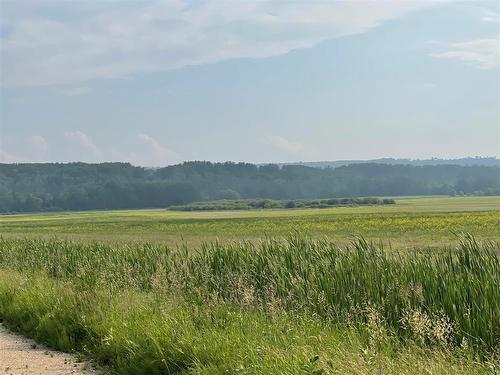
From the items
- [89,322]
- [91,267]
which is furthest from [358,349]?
[91,267]

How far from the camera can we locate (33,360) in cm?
959

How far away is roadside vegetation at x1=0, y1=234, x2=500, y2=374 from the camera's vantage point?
721cm

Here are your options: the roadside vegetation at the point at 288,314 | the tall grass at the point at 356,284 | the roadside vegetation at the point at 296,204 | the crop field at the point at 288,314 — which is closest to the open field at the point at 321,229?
the tall grass at the point at 356,284

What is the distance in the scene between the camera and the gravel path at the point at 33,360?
8.89 metres

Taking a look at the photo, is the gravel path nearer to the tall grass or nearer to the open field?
the tall grass

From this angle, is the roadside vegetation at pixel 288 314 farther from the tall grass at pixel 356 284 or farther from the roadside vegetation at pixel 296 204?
the roadside vegetation at pixel 296 204

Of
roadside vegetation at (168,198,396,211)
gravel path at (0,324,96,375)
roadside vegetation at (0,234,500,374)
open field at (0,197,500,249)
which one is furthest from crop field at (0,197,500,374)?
roadside vegetation at (168,198,396,211)

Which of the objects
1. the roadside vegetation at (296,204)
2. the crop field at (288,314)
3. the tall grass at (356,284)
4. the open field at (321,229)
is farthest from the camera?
the roadside vegetation at (296,204)

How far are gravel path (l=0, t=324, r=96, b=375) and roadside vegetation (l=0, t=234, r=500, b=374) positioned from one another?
11.7 inches

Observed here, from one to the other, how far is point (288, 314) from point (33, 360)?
160 inches

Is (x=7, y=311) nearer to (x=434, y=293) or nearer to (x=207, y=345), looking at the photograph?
(x=207, y=345)

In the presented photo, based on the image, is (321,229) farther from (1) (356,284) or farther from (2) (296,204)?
(2) (296,204)

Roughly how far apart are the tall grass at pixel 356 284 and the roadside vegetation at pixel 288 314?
0.03m

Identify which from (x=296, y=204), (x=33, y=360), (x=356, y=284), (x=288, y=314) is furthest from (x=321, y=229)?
(x=296, y=204)
